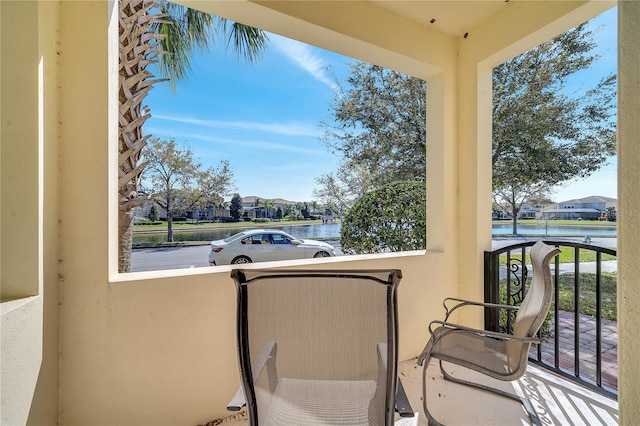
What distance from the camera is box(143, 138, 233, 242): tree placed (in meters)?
3.98

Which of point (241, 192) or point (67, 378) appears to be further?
point (241, 192)

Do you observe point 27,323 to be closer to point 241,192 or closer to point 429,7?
point 429,7

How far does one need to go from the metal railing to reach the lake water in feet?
1.12

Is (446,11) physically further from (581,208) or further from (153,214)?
(153,214)

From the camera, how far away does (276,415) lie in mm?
928

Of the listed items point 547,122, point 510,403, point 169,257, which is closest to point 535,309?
point 510,403

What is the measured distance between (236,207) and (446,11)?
3933mm

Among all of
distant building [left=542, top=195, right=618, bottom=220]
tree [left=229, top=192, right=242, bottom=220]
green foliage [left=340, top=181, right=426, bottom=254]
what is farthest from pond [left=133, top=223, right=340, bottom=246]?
distant building [left=542, top=195, right=618, bottom=220]

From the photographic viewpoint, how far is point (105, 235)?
1.47 m

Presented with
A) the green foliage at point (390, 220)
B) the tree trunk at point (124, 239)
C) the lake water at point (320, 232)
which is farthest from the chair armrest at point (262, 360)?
the lake water at point (320, 232)

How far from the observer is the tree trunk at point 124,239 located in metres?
2.11

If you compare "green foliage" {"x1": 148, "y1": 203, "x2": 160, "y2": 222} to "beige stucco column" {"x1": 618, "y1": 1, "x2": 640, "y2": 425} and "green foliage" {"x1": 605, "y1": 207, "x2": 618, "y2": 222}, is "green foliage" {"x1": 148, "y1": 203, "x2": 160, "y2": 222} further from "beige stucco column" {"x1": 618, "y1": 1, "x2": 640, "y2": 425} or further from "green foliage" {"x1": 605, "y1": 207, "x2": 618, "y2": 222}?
"green foliage" {"x1": 605, "y1": 207, "x2": 618, "y2": 222}

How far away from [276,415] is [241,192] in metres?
4.40

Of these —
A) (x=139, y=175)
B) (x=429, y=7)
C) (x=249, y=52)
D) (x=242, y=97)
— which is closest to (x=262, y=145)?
(x=242, y=97)
